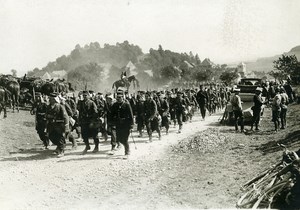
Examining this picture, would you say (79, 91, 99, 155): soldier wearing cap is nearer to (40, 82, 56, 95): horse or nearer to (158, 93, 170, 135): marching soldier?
(158, 93, 170, 135): marching soldier

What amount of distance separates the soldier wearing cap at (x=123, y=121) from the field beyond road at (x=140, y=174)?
0.49 metres

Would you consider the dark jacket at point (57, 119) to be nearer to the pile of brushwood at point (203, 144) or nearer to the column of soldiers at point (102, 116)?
the column of soldiers at point (102, 116)

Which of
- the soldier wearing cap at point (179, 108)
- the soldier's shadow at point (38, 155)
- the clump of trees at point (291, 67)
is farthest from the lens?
the clump of trees at point (291, 67)

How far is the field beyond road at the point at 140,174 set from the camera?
22.7 ft

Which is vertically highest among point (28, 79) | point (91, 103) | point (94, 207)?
point (28, 79)

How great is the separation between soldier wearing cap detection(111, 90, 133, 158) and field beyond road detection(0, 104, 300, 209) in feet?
1.62

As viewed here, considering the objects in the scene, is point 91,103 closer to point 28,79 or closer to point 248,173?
point 248,173

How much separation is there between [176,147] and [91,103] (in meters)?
3.06

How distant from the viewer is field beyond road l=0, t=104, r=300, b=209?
6.93m

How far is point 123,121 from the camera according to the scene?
414 inches

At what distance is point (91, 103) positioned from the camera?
11445mm

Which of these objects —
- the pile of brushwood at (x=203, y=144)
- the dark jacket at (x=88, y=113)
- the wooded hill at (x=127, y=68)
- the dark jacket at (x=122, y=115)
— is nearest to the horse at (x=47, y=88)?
the dark jacket at (x=88, y=113)

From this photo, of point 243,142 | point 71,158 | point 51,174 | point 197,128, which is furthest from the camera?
point 197,128

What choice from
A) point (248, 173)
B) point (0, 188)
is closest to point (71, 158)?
point (0, 188)
